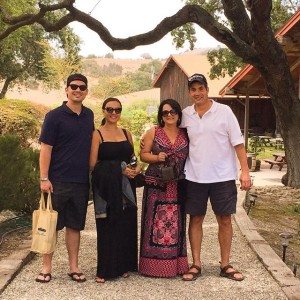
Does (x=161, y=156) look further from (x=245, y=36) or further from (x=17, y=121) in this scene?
(x=17, y=121)

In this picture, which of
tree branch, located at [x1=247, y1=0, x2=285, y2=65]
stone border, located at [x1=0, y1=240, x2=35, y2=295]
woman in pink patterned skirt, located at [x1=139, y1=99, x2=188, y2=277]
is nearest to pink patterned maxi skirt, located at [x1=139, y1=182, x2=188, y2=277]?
woman in pink patterned skirt, located at [x1=139, y1=99, x2=188, y2=277]

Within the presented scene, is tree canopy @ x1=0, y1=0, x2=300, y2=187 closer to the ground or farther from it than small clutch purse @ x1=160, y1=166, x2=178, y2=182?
farther from it

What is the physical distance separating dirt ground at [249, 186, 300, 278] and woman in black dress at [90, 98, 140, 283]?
2.46m

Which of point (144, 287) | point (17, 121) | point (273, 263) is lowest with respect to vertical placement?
point (144, 287)

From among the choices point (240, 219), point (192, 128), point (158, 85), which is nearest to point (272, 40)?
point (240, 219)

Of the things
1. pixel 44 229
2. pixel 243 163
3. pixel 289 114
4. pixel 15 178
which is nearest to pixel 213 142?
pixel 243 163

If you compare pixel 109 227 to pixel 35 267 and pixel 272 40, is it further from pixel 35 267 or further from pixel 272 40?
pixel 272 40

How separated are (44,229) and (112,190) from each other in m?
0.67

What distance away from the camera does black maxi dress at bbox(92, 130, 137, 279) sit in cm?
485

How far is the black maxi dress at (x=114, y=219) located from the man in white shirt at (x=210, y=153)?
0.55 m

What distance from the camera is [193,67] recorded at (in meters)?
38.2

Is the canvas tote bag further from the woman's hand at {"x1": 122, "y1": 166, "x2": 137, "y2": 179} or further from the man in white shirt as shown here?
the man in white shirt

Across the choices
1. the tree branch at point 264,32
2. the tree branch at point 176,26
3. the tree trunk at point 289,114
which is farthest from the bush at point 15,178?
the tree trunk at point 289,114

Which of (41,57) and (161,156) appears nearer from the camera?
(161,156)
